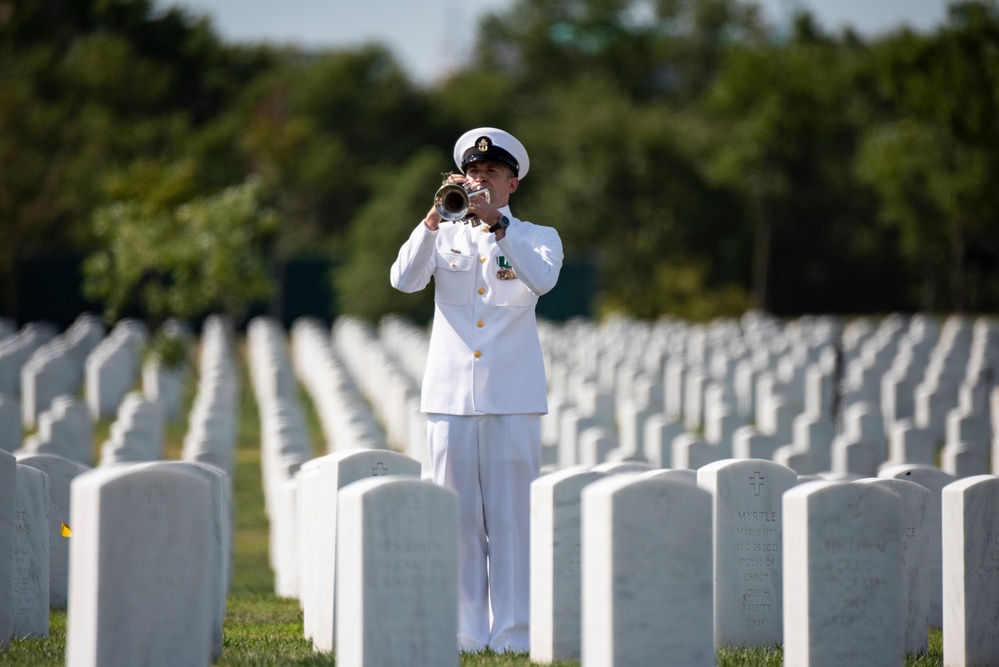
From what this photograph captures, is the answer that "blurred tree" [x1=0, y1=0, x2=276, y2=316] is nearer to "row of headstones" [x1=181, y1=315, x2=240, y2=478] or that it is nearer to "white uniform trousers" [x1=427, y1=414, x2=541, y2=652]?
"row of headstones" [x1=181, y1=315, x2=240, y2=478]

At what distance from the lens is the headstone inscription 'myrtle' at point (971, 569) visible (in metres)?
6.18

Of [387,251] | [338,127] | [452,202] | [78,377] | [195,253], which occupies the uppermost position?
[338,127]

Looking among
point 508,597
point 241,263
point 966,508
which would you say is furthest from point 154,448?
point 241,263

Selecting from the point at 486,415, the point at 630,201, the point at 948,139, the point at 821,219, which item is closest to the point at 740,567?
the point at 486,415

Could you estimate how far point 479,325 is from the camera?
6266 mm

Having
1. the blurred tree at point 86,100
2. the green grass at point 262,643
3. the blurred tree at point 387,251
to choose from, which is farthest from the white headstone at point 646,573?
the blurred tree at point 86,100

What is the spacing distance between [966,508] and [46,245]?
123 ft

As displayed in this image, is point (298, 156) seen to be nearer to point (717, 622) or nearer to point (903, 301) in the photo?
point (903, 301)

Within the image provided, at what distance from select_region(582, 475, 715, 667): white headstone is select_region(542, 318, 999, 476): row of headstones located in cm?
540

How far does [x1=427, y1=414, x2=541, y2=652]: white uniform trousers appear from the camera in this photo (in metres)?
6.20

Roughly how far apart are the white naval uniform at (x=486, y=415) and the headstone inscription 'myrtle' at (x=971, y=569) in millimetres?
1818

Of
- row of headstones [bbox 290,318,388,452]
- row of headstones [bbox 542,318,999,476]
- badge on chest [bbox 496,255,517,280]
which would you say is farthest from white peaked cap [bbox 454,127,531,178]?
row of headstones [bbox 542,318,999,476]

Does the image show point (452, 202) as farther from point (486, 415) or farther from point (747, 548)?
point (747, 548)

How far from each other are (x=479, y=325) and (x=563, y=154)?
126 ft
